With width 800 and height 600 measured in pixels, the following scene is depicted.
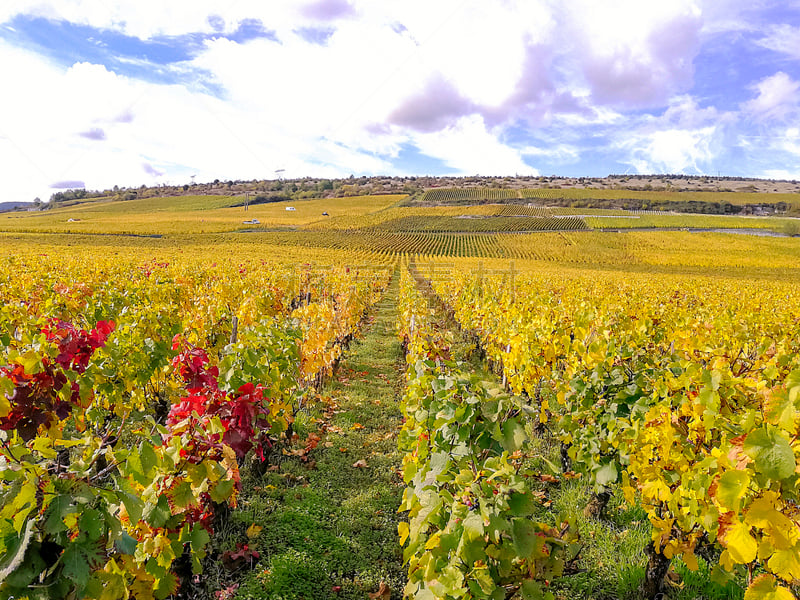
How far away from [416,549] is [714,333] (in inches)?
246

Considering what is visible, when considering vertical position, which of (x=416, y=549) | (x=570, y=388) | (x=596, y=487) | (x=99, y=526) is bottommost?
(x=596, y=487)

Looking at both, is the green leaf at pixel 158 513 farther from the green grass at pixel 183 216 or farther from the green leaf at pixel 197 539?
the green grass at pixel 183 216

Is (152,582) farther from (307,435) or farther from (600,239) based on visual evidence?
(600,239)

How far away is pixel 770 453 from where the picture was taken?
5.40 feet

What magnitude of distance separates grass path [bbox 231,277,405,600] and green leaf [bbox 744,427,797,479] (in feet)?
9.25

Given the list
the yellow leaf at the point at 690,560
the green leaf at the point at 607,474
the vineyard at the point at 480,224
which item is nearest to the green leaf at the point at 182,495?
the yellow leaf at the point at 690,560

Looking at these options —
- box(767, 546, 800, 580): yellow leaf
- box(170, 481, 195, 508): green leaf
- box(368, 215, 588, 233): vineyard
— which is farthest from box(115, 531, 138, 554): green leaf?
box(368, 215, 588, 233): vineyard

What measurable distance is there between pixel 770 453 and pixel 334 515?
3.73 metres

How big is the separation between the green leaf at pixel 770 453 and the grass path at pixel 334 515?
9.25 ft

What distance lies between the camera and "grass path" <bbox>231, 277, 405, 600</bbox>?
3.38 metres

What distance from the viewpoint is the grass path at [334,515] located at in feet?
11.1

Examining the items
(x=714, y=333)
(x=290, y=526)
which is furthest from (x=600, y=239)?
(x=290, y=526)

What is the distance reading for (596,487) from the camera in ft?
12.9

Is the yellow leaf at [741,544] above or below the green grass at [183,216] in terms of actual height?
below
